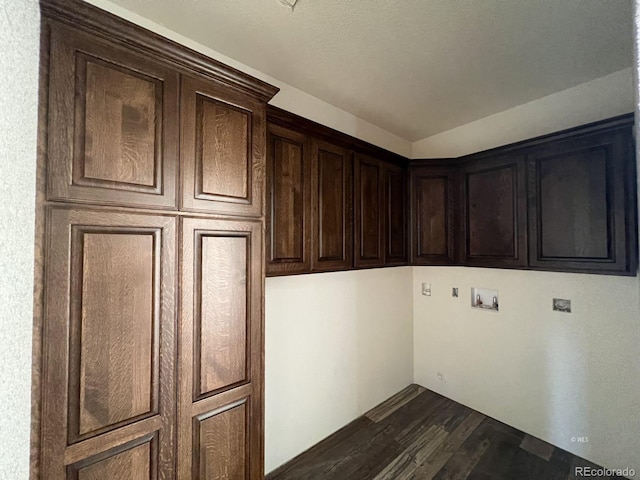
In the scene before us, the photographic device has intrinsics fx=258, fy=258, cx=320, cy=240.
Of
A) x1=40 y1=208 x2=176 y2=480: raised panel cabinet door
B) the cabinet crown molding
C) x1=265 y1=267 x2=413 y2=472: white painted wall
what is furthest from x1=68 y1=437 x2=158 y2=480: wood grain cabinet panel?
the cabinet crown molding

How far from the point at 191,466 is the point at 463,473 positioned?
6.14 feet

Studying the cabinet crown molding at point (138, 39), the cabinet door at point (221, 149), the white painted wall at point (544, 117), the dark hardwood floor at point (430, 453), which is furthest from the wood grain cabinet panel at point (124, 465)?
the white painted wall at point (544, 117)

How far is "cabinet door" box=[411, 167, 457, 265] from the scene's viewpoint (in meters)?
2.52

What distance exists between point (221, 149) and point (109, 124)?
42 centimetres

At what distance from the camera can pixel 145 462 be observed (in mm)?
1029

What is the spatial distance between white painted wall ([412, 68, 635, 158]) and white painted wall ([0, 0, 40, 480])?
9.68 ft


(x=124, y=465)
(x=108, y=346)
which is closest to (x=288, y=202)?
(x=108, y=346)

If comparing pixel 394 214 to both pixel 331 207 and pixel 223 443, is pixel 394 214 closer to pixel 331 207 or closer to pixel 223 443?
pixel 331 207

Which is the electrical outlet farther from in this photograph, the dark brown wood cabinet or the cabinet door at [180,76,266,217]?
the cabinet door at [180,76,266,217]

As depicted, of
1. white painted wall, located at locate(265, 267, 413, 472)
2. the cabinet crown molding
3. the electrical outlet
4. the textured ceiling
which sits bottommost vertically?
white painted wall, located at locate(265, 267, 413, 472)

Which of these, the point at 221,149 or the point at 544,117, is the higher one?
the point at 544,117

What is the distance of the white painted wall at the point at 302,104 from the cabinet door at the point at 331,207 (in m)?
0.48

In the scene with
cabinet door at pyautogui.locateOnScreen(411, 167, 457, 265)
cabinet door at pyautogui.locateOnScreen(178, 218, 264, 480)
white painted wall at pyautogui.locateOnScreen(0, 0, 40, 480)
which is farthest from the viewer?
cabinet door at pyautogui.locateOnScreen(411, 167, 457, 265)

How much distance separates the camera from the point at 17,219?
0.87 meters
